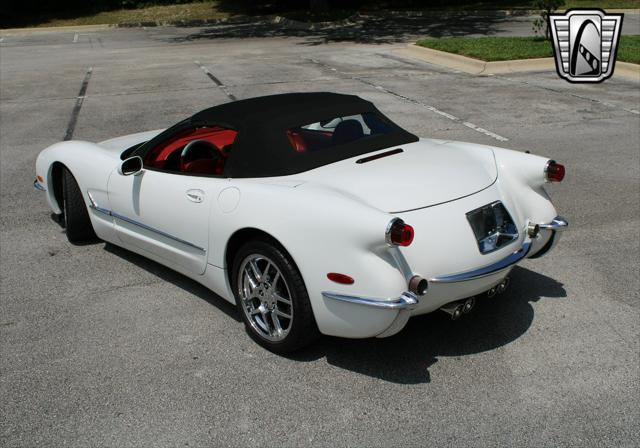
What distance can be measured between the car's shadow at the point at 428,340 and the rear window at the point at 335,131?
4.08 ft

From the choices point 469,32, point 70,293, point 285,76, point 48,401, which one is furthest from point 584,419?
point 469,32

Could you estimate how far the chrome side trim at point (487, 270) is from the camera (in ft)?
12.6

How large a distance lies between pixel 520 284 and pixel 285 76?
11612 millimetres

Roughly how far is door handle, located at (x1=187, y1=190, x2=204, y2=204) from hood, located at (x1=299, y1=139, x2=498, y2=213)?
0.72 meters

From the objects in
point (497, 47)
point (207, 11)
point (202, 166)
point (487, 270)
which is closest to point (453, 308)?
point (487, 270)

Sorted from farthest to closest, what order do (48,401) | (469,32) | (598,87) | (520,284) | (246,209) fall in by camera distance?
(469,32), (598,87), (520,284), (246,209), (48,401)

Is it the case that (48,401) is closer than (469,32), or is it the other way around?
(48,401)

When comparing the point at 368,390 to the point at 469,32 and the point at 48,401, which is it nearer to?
the point at 48,401

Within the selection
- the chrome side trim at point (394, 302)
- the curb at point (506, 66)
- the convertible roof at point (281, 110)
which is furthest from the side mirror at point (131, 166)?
the curb at point (506, 66)

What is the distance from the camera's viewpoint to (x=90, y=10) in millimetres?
35406

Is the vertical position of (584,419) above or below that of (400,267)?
below

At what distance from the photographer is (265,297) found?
4238 mm

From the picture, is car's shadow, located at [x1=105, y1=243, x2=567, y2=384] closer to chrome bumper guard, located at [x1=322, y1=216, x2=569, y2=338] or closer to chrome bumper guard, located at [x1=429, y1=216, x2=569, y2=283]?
chrome bumper guard, located at [x1=322, y1=216, x2=569, y2=338]

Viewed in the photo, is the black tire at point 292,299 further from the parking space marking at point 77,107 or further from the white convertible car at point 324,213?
the parking space marking at point 77,107
